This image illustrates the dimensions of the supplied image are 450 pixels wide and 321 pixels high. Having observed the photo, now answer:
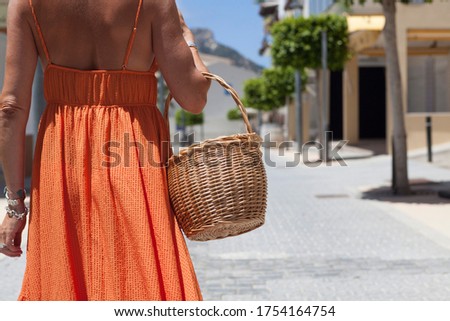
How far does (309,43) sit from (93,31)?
Answer: 23488 millimetres

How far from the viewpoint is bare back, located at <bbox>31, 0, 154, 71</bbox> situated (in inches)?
79.0

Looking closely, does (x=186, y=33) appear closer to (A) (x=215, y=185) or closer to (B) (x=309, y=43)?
(A) (x=215, y=185)

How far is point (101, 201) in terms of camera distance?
2.04m

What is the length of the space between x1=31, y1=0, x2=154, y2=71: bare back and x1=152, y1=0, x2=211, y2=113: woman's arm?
0.03 metres

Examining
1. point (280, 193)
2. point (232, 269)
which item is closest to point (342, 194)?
point (280, 193)

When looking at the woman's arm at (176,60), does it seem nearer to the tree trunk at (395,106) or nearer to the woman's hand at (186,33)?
the woman's hand at (186,33)

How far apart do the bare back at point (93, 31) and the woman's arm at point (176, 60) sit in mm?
29

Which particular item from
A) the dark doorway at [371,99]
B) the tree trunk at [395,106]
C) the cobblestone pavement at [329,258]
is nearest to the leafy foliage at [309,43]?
the tree trunk at [395,106]

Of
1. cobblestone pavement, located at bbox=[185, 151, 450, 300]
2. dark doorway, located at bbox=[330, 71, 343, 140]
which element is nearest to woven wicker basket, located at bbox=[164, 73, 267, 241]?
cobblestone pavement, located at bbox=[185, 151, 450, 300]

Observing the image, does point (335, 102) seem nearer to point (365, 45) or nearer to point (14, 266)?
point (365, 45)
